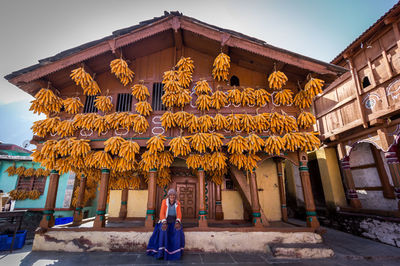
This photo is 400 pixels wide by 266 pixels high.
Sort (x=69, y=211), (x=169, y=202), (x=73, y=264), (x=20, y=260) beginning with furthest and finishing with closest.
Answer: (x=69, y=211) → (x=169, y=202) → (x=20, y=260) → (x=73, y=264)

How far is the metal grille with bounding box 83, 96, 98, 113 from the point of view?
Answer: 27.7 ft

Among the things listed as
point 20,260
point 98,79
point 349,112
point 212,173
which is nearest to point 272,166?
point 212,173

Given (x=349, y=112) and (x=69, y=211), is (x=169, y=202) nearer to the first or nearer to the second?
(x=349, y=112)

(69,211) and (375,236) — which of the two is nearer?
(375,236)

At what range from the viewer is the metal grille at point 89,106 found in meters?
8.45

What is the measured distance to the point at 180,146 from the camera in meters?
6.69

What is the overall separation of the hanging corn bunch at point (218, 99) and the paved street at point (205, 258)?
517cm

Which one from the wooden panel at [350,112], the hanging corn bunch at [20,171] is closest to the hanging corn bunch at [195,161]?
the wooden panel at [350,112]

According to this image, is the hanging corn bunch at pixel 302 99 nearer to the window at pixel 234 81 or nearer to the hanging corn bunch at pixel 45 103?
the window at pixel 234 81

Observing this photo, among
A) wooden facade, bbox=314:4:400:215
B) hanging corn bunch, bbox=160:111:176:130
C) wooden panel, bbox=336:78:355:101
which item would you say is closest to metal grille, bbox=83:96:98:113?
hanging corn bunch, bbox=160:111:176:130

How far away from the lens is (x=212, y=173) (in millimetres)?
9180

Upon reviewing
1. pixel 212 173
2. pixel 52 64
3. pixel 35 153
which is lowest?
pixel 212 173

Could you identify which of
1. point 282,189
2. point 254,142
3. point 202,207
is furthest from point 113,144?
point 282,189

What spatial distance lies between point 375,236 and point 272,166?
16.2 feet
